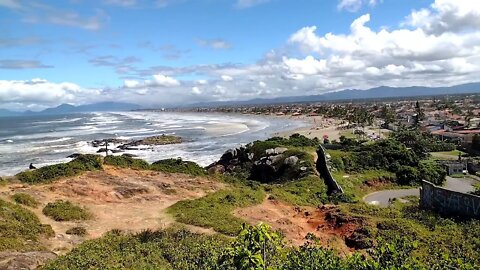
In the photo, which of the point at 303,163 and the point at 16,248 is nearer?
the point at 16,248

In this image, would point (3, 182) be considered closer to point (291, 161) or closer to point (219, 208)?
point (219, 208)

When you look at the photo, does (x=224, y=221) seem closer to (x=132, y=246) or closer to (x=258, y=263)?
(x=132, y=246)

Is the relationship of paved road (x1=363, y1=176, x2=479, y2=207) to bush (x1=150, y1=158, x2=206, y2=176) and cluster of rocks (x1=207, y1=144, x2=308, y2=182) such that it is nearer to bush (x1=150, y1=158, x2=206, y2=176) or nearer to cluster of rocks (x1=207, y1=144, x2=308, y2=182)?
cluster of rocks (x1=207, y1=144, x2=308, y2=182)

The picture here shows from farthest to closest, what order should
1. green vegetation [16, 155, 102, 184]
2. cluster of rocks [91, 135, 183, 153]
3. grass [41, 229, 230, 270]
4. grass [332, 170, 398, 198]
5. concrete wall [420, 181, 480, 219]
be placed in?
cluster of rocks [91, 135, 183, 153] → grass [332, 170, 398, 198] → green vegetation [16, 155, 102, 184] → concrete wall [420, 181, 480, 219] → grass [41, 229, 230, 270]

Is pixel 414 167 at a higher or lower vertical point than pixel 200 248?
lower

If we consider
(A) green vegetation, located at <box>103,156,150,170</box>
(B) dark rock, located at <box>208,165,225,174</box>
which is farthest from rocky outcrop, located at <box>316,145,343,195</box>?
(A) green vegetation, located at <box>103,156,150,170</box>

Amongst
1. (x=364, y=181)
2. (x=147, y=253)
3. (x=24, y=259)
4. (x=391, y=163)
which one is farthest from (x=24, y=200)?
(x=391, y=163)

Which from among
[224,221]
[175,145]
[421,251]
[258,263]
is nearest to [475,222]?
[421,251]
